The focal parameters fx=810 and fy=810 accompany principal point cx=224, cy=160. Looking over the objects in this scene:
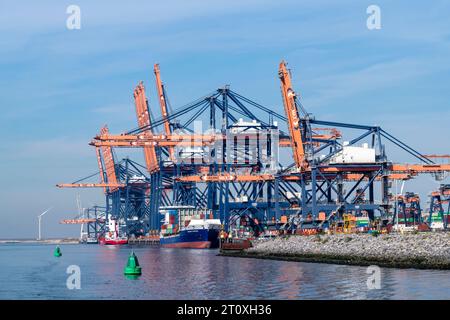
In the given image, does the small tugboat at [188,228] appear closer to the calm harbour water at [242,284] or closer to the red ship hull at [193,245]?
the red ship hull at [193,245]

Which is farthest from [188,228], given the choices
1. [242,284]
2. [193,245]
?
[242,284]

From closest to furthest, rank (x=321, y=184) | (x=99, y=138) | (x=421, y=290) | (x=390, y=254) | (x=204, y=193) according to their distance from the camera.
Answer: (x=421, y=290) < (x=390, y=254) < (x=321, y=184) < (x=99, y=138) < (x=204, y=193)

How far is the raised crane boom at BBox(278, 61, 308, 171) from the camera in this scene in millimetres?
104125

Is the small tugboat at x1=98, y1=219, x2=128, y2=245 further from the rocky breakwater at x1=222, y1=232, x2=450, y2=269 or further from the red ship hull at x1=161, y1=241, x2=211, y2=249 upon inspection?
the rocky breakwater at x1=222, y1=232, x2=450, y2=269

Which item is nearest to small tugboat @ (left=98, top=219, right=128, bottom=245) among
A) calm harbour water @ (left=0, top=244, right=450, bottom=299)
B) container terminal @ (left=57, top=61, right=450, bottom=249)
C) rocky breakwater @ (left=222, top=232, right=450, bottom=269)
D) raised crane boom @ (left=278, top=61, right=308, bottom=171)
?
container terminal @ (left=57, top=61, right=450, bottom=249)

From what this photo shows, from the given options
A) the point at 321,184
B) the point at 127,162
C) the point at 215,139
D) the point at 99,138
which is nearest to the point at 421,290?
the point at 321,184

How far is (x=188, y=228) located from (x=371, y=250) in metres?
69.3

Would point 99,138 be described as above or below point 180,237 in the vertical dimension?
above

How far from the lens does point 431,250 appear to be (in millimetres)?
58906

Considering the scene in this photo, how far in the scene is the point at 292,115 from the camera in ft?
347

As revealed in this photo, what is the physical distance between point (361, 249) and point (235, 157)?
229 feet

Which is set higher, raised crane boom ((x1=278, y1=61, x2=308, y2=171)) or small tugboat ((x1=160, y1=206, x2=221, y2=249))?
raised crane boom ((x1=278, y1=61, x2=308, y2=171))

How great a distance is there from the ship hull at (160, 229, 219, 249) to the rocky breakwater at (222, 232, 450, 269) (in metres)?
37.4
